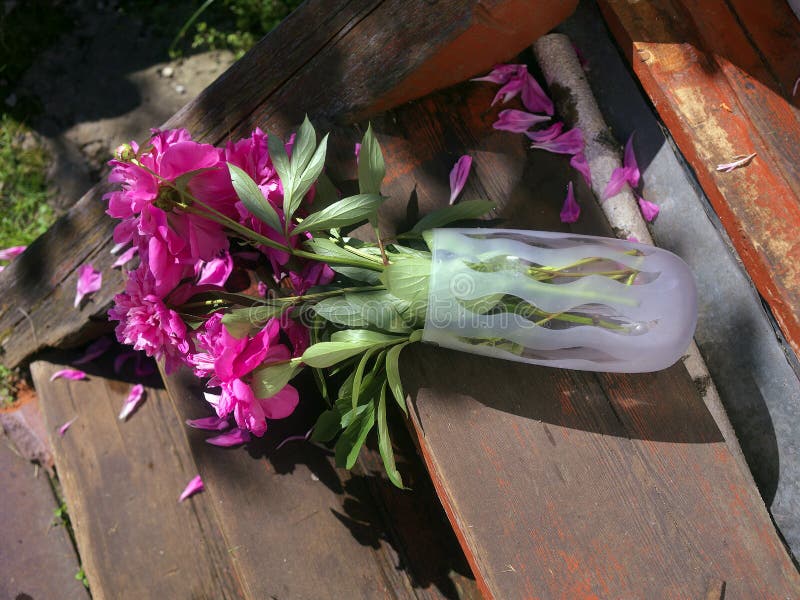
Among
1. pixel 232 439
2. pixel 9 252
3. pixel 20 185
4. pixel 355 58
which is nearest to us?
pixel 355 58

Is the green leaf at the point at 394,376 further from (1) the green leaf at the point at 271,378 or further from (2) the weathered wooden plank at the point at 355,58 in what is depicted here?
(2) the weathered wooden plank at the point at 355,58

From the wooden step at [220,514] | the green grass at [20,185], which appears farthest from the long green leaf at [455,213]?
the green grass at [20,185]

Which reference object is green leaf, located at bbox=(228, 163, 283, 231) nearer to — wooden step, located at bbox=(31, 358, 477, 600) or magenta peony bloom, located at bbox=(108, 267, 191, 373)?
magenta peony bloom, located at bbox=(108, 267, 191, 373)

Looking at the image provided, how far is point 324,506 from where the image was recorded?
147cm

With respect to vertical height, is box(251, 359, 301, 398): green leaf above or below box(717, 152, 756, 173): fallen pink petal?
above

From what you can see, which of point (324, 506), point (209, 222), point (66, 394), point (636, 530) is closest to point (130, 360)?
point (66, 394)

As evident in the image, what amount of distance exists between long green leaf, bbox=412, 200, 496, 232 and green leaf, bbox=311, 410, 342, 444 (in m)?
0.36

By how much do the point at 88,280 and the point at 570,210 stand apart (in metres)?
1.17

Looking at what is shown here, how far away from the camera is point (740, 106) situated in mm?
1194

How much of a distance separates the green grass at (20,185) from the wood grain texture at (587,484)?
172cm

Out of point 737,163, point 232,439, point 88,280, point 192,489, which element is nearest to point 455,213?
point 737,163

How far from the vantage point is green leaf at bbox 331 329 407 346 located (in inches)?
43.0

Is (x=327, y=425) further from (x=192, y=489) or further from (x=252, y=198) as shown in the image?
(x=192, y=489)

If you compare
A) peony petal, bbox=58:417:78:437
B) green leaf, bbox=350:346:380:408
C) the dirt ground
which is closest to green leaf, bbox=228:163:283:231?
green leaf, bbox=350:346:380:408
